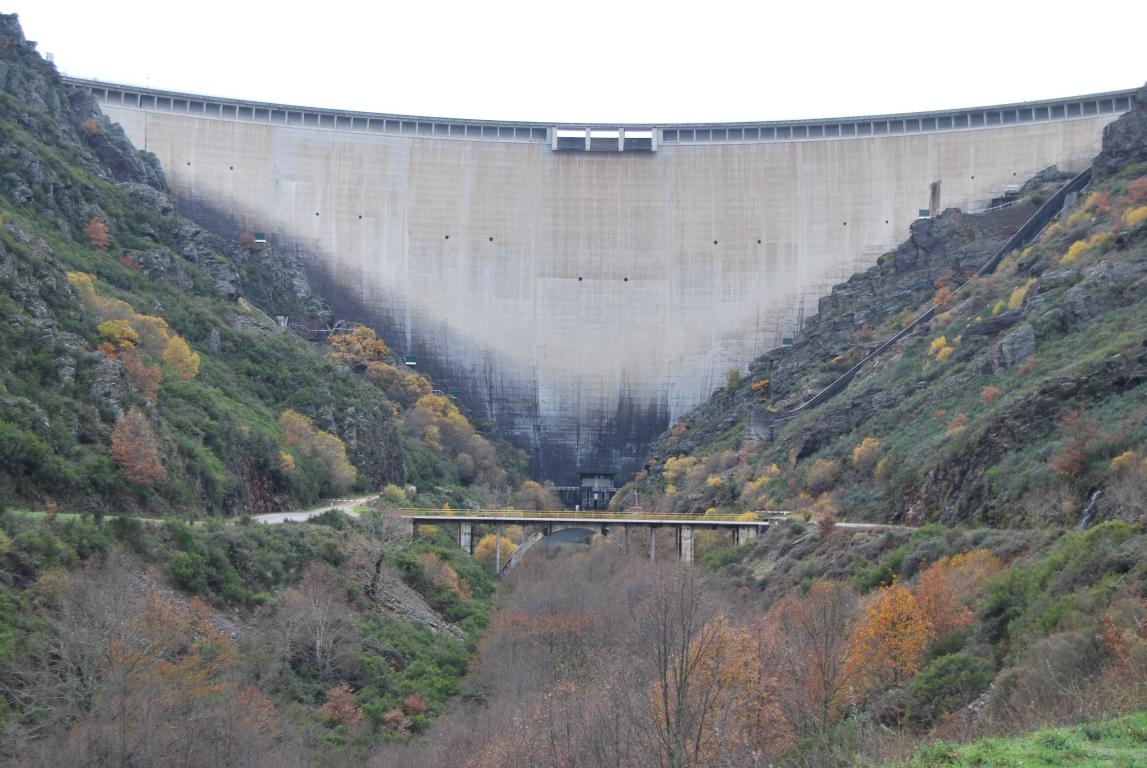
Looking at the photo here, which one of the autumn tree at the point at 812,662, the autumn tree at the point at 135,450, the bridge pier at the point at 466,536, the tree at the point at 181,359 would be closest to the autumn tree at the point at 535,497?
the bridge pier at the point at 466,536

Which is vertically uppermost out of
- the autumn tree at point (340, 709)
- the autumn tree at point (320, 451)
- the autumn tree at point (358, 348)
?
the autumn tree at point (358, 348)

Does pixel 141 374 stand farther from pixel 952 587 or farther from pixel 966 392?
pixel 966 392

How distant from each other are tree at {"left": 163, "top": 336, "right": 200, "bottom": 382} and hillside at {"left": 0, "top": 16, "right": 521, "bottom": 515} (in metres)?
0.09

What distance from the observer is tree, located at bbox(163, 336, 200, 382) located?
4706cm

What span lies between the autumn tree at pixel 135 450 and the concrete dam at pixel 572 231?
38.6m

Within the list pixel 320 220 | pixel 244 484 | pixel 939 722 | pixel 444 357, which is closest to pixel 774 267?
pixel 444 357

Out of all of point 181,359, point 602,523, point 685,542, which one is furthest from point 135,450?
point 685,542

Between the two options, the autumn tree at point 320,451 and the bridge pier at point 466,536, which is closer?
the bridge pier at point 466,536

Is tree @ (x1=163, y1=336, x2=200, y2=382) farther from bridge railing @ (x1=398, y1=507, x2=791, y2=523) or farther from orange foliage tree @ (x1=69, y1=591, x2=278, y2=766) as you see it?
orange foliage tree @ (x1=69, y1=591, x2=278, y2=766)

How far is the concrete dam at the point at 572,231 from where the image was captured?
7275 cm

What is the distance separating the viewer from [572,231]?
75.0 metres

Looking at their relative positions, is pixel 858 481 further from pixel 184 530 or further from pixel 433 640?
pixel 184 530

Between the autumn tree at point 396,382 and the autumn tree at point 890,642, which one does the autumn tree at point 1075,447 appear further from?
the autumn tree at point 396,382

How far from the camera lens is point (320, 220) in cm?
7419
